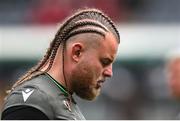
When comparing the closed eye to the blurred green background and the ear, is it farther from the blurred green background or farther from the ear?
the blurred green background

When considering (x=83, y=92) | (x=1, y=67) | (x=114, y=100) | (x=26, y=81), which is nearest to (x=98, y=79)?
(x=83, y=92)

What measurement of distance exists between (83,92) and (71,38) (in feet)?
0.77

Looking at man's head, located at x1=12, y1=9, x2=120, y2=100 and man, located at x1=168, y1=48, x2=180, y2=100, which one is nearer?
man's head, located at x1=12, y1=9, x2=120, y2=100

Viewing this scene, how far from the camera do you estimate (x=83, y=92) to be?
3148 mm

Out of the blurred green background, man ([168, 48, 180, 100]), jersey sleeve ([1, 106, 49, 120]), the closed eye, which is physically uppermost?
the blurred green background

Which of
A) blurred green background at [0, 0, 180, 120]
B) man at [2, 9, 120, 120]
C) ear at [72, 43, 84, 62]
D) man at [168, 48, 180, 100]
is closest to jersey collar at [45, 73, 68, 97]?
man at [2, 9, 120, 120]

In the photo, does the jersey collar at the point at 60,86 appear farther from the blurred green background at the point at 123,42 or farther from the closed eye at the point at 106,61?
the blurred green background at the point at 123,42

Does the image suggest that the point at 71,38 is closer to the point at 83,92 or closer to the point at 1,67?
the point at 83,92

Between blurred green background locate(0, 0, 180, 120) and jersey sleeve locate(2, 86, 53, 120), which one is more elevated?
blurred green background locate(0, 0, 180, 120)

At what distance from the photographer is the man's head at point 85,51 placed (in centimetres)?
308

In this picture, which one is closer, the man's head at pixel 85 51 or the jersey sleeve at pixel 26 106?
the jersey sleeve at pixel 26 106

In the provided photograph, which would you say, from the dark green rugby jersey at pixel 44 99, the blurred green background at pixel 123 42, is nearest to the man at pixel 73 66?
the dark green rugby jersey at pixel 44 99

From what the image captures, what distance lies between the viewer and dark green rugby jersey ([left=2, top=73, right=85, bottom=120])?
2.95 metres

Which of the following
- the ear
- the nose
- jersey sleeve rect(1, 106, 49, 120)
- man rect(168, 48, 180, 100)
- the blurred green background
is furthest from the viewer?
the blurred green background
